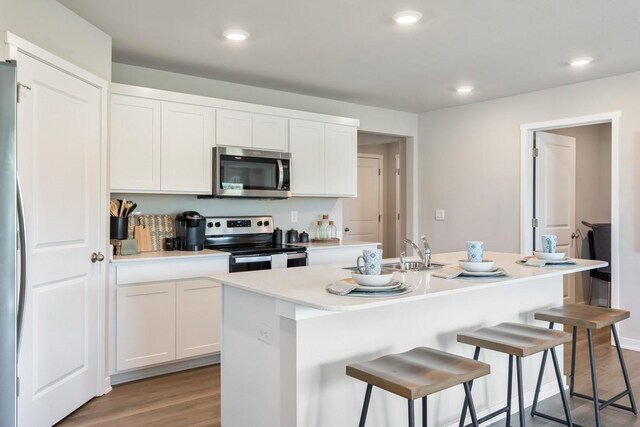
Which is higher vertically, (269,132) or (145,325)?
(269,132)

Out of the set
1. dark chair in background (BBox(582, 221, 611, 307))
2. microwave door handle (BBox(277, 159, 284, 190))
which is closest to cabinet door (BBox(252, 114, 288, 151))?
microwave door handle (BBox(277, 159, 284, 190))

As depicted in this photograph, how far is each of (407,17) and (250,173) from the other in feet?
6.12

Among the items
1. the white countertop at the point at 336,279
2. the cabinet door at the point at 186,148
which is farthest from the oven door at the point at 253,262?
the white countertop at the point at 336,279

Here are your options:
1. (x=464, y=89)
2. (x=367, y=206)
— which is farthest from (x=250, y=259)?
(x=367, y=206)

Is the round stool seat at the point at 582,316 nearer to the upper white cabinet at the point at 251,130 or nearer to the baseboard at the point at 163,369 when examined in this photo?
the baseboard at the point at 163,369

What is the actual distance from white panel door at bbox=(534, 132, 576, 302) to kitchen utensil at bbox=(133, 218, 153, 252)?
3.75 meters

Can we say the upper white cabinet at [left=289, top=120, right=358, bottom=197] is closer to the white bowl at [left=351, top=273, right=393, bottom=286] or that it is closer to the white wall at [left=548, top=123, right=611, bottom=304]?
the white bowl at [left=351, top=273, right=393, bottom=286]

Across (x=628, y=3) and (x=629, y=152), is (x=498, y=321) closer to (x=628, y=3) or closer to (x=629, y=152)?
(x=628, y=3)

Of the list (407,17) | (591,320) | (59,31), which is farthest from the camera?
(407,17)

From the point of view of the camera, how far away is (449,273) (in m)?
2.40

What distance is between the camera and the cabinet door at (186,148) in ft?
12.2

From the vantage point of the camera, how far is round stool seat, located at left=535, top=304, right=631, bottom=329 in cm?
261

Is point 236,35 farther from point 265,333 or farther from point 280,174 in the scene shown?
point 265,333

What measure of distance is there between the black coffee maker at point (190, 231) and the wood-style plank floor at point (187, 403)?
949 mm
